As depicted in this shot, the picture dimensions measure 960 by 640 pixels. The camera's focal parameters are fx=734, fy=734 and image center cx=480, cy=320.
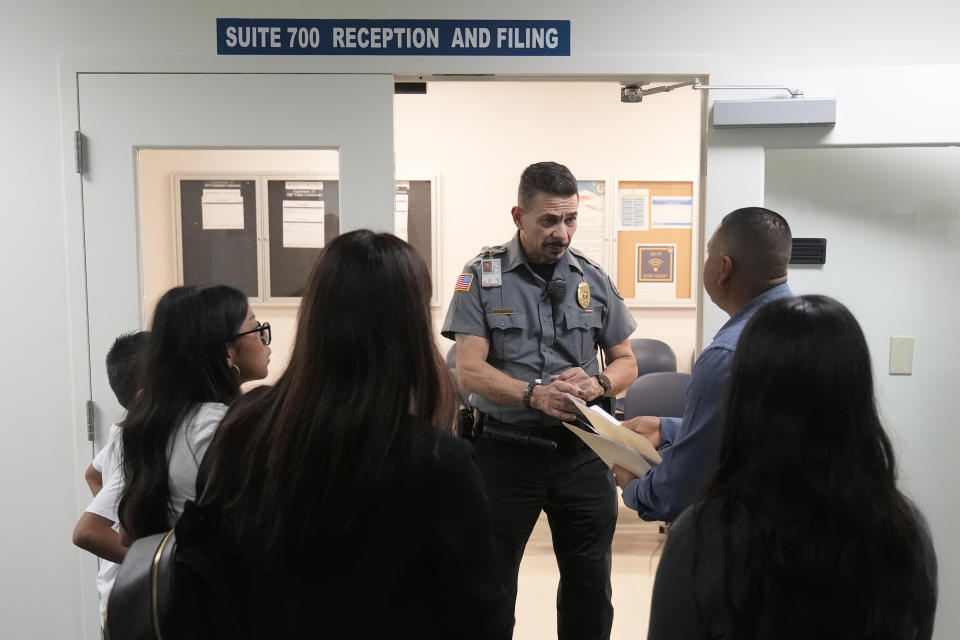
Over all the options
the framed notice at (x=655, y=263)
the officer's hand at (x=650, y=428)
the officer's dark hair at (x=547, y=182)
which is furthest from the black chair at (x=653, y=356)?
the officer's hand at (x=650, y=428)

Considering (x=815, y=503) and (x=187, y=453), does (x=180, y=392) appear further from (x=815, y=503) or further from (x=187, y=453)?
(x=815, y=503)

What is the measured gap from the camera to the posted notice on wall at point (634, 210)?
5234 millimetres

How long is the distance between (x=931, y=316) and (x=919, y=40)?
91cm

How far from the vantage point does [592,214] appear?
5.23m

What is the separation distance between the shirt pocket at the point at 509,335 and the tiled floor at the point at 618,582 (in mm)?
1265

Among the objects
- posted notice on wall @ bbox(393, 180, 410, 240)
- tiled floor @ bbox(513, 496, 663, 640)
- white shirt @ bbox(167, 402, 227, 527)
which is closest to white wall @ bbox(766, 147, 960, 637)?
tiled floor @ bbox(513, 496, 663, 640)

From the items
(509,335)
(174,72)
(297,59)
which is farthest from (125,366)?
(509,335)

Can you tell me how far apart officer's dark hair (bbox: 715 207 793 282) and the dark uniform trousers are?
3.15 ft

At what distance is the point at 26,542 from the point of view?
2.48 m

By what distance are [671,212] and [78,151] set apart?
3909mm

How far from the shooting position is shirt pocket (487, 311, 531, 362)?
2535 mm

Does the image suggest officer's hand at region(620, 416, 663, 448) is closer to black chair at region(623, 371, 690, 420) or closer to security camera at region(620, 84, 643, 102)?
security camera at region(620, 84, 643, 102)

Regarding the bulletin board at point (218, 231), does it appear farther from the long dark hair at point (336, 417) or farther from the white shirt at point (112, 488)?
the long dark hair at point (336, 417)

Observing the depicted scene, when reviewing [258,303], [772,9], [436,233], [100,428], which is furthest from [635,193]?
[100,428]
